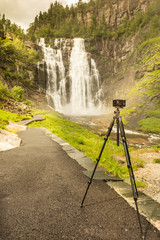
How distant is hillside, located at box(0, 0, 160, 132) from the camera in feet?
97.1

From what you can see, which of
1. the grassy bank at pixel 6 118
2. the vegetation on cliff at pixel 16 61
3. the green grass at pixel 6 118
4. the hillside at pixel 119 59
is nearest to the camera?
the grassy bank at pixel 6 118

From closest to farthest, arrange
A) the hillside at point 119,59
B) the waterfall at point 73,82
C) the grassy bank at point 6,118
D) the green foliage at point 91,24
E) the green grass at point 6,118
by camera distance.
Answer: the grassy bank at point 6,118 → the green grass at point 6,118 → the hillside at point 119,59 → the waterfall at point 73,82 → the green foliage at point 91,24

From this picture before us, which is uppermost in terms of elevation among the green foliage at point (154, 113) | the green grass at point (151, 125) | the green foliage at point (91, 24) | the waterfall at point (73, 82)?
the green foliage at point (91, 24)

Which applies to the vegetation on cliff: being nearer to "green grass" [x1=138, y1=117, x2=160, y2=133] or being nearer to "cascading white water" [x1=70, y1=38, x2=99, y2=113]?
"cascading white water" [x1=70, y1=38, x2=99, y2=113]

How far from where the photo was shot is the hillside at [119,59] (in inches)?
1165

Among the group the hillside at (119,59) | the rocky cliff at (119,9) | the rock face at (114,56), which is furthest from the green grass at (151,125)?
the rocky cliff at (119,9)

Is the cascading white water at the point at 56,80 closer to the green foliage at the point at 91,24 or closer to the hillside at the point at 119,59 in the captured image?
the hillside at the point at 119,59

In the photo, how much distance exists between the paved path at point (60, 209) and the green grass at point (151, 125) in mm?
20258

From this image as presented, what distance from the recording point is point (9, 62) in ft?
122

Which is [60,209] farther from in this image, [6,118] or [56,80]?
[56,80]

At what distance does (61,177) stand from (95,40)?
6146 cm

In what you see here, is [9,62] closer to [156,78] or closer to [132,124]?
[132,124]

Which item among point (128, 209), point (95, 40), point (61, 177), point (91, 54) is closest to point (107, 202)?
point (128, 209)

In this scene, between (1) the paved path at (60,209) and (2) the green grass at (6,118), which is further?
(2) the green grass at (6,118)
